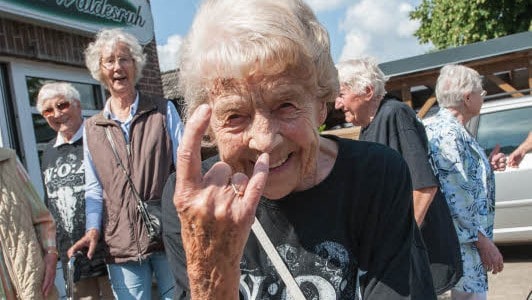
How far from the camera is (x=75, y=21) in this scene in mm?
5695

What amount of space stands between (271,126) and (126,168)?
1.97m

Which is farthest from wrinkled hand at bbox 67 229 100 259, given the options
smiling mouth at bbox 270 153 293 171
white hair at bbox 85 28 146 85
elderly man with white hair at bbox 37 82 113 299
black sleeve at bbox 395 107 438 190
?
smiling mouth at bbox 270 153 293 171

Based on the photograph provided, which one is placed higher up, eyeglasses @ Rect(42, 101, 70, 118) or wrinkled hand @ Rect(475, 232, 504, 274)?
eyeglasses @ Rect(42, 101, 70, 118)

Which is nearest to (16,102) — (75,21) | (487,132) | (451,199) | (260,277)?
(75,21)

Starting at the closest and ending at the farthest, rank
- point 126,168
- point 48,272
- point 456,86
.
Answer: point 48,272 → point 126,168 → point 456,86

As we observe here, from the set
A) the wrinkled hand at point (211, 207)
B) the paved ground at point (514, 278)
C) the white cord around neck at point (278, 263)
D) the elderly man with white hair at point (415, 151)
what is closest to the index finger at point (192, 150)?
the wrinkled hand at point (211, 207)

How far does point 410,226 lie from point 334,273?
23 cm

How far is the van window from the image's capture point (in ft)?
20.0

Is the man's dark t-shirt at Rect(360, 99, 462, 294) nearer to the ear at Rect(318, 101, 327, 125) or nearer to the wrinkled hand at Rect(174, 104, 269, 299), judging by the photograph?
the ear at Rect(318, 101, 327, 125)

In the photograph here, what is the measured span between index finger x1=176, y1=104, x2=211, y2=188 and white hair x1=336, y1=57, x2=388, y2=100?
234 cm

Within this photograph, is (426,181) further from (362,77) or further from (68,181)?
(68,181)

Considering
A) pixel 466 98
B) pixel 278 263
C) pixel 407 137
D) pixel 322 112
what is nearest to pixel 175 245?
pixel 278 263

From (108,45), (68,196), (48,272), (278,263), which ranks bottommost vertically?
(48,272)

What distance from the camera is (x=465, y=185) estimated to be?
319cm
